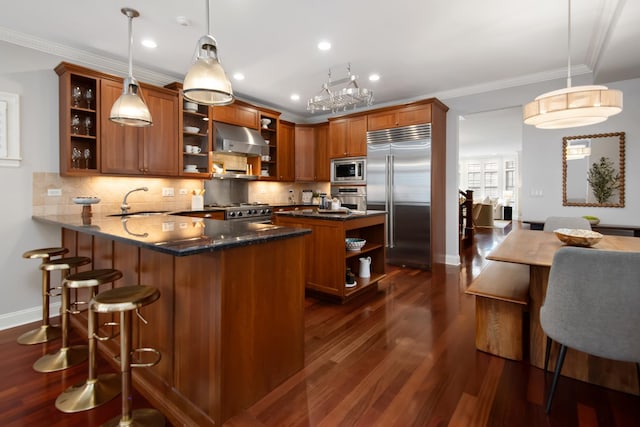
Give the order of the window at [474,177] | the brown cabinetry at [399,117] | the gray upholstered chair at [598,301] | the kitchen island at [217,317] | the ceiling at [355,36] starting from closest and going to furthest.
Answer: the gray upholstered chair at [598,301] → the kitchen island at [217,317] → the ceiling at [355,36] → the brown cabinetry at [399,117] → the window at [474,177]

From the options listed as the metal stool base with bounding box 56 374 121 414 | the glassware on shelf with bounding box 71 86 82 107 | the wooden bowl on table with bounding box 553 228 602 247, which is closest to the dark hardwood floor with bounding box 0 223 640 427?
the metal stool base with bounding box 56 374 121 414

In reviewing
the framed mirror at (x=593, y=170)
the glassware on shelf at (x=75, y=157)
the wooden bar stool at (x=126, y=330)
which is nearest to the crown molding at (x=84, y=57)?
the glassware on shelf at (x=75, y=157)

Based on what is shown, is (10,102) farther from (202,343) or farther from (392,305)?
(392,305)

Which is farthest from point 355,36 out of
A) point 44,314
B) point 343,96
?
point 44,314

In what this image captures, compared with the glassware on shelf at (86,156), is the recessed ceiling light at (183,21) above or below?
above

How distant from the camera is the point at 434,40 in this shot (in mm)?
3260

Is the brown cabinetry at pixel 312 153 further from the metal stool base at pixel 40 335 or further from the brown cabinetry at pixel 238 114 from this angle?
the metal stool base at pixel 40 335

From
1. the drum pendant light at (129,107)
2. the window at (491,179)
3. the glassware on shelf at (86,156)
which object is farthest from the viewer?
the window at (491,179)

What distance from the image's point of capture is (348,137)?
5.52 metres

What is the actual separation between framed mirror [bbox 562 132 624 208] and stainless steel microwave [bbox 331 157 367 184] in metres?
2.79

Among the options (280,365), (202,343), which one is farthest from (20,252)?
(280,365)

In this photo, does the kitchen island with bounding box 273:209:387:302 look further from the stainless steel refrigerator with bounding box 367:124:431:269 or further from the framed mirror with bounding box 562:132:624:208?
the framed mirror with bounding box 562:132:624:208

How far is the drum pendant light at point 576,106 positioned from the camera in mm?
1924

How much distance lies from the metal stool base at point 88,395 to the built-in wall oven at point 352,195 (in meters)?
4.18
